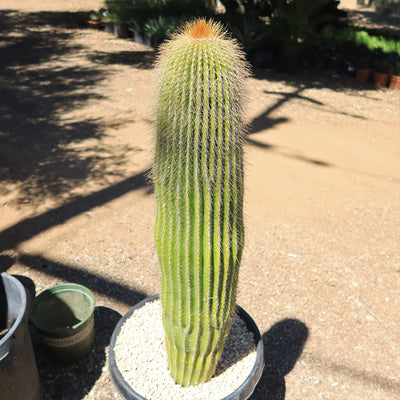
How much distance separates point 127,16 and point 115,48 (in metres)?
1.20

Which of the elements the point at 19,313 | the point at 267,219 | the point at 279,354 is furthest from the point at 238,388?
the point at 267,219

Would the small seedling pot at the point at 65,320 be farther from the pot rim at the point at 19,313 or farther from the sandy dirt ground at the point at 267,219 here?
the pot rim at the point at 19,313

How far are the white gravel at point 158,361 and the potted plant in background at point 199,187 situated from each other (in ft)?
0.34

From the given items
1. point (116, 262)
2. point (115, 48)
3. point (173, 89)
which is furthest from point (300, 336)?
point (115, 48)

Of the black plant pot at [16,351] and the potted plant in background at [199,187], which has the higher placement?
the potted plant in background at [199,187]

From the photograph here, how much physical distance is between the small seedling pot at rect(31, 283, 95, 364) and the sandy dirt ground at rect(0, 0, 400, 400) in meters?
0.15

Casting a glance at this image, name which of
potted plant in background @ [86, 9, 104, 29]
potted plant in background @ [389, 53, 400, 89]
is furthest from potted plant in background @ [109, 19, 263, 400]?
potted plant in background @ [86, 9, 104, 29]

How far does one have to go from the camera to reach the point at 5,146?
5414 millimetres

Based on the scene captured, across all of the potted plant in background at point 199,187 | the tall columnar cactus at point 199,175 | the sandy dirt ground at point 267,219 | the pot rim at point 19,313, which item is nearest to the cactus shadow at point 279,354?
the sandy dirt ground at point 267,219

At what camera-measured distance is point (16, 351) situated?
6.81 ft

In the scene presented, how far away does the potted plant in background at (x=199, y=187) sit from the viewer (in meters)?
1.69

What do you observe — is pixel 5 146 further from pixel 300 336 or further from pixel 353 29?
pixel 353 29

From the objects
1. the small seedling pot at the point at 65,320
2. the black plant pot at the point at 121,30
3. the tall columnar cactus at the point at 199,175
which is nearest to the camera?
the tall columnar cactus at the point at 199,175

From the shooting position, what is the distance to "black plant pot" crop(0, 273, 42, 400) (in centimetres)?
202
